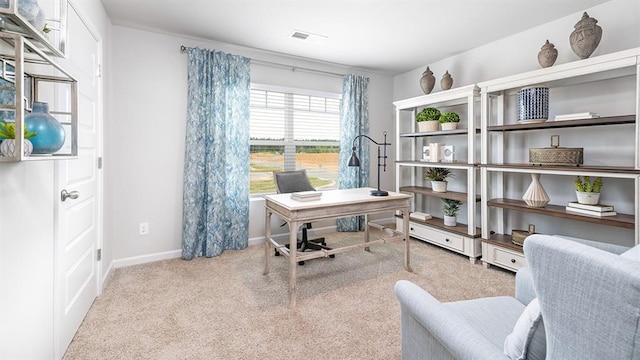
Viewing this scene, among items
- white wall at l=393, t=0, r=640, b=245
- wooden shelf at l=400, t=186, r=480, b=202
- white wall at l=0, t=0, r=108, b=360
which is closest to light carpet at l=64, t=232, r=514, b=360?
white wall at l=0, t=0, r=108, b=360

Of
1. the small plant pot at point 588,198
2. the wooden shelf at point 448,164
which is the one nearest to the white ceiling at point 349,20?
the wooden shelf at point 448,164

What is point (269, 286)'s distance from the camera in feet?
8.86

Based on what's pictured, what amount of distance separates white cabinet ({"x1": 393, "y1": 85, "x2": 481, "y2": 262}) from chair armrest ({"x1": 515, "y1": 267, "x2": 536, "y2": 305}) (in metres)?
1.76

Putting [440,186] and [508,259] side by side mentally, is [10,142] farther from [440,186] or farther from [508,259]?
[440,186]

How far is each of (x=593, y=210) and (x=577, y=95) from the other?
43.5 inches

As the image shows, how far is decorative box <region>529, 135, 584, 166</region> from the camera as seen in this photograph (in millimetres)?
2531

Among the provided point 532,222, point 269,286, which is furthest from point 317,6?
point 532,222

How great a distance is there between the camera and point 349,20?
2963 millimetres

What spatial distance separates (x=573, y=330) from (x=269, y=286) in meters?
2.29

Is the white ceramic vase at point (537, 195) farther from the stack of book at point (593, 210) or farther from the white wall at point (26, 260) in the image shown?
the white wall at point (26, 260)

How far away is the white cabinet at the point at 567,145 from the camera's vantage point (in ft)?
7.76

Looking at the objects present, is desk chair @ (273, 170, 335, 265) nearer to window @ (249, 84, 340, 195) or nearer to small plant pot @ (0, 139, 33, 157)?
window @ (249, 84, 340, 195)

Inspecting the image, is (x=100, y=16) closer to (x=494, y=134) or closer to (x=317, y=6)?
(x=317, y=6)

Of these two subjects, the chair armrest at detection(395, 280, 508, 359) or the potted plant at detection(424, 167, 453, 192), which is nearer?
the chair armrest at detection(395, 280, 508, 359)
